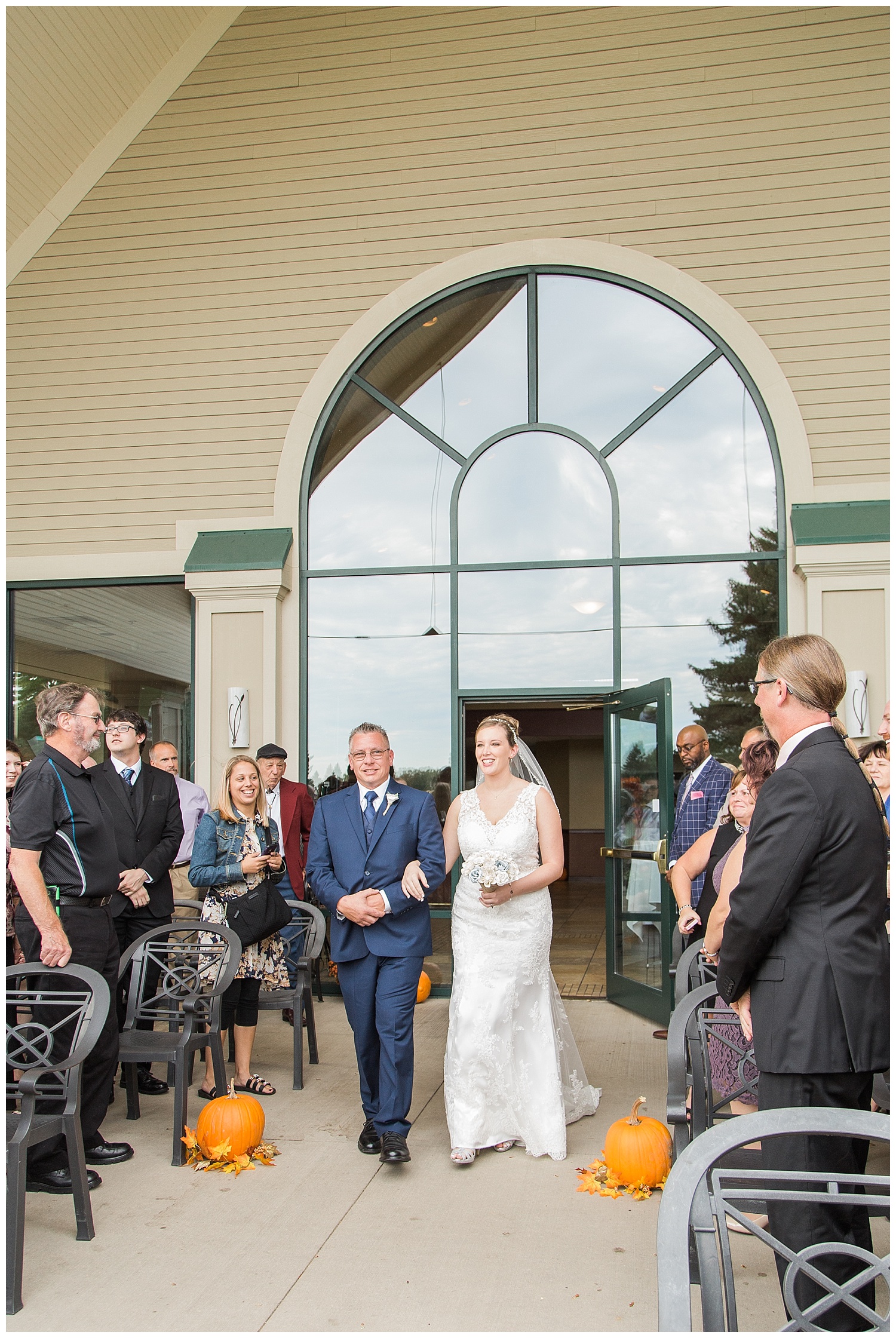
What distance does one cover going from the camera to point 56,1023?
3.96 metres

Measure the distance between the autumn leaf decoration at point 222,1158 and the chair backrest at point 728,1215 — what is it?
2.78m

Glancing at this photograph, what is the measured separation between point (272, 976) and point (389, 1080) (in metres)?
1.29

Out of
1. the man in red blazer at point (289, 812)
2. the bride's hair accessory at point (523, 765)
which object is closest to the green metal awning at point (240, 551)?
the man in red blazer at point (289, 812)

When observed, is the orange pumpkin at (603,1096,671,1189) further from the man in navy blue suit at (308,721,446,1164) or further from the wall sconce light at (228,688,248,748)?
the wall sconce light at (228,688,248,748)

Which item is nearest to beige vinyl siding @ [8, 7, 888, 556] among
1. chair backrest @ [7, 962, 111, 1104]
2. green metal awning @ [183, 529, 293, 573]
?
green metal awning @ [183, 529, 293, 573]

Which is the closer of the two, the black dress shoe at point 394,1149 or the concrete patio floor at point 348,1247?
the concrete patio floor at point 348,1247

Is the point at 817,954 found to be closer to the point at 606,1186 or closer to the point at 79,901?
the point at 606,1186

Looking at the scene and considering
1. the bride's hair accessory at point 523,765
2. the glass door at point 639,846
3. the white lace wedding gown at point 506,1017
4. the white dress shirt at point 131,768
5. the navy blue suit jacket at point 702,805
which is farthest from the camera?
the glass door at point 639,846

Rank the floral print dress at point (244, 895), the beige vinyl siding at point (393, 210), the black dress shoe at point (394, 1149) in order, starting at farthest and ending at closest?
the beige vinyl siding at point (393, 210), the floral print dress at point (244, 895), the black dress shoe at point (394, 1149)

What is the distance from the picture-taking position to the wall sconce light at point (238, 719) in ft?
25.9

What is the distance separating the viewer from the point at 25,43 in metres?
7.66

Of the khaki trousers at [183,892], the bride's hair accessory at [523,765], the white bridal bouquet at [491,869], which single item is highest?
the bride's hair accessory at [523,765]

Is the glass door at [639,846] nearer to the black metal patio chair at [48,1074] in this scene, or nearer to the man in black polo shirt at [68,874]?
the man in black polo shirt at [68,874]

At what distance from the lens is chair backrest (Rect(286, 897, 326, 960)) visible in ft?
19.7
